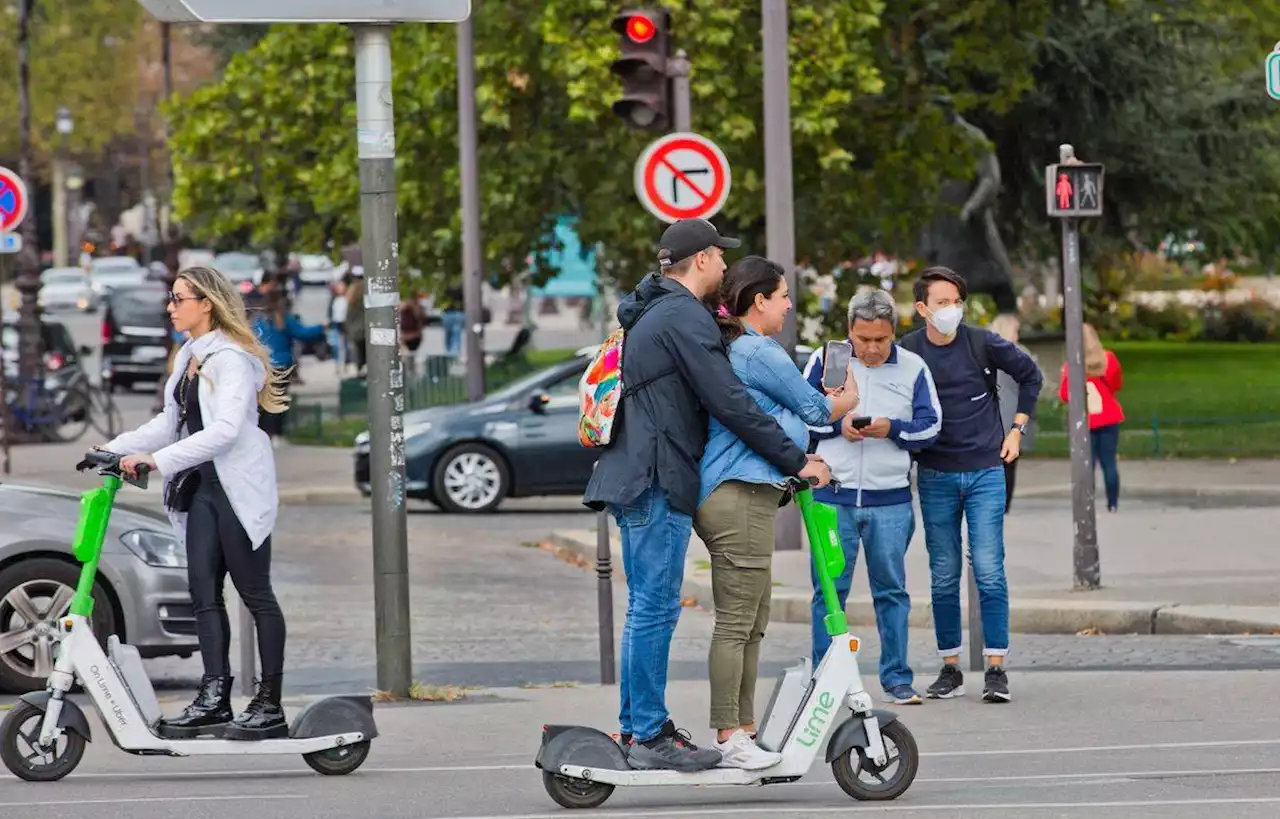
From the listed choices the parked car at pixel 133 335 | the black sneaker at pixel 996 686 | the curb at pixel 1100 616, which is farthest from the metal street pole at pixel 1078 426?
the parked car at pixel 133 335

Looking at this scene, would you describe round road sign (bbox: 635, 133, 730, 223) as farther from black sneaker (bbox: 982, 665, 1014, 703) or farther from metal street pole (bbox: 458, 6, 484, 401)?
metal street pole (bbox: 458, 6, 484, 401)

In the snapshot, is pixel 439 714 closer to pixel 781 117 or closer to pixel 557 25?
pixel 781 117

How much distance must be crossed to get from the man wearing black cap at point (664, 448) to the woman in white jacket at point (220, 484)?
149cm

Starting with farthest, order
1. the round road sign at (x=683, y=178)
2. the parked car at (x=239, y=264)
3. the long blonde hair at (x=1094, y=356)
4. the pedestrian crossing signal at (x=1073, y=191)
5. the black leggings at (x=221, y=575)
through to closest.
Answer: the parked car at (x=239, y=264) < the long blonde hair at (x=1094, y=356) < the round road sign at (x=683, y=178) < the pedestrian crossing signal at (x=1073, y=191) < the black leggings at (x=221, y=575)

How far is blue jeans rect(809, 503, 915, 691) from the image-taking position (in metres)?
9.93

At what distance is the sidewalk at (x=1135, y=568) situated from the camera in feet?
42.9

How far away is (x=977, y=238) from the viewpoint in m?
37.6

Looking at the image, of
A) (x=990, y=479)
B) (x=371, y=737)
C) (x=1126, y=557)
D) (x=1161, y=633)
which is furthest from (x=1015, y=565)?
(x=371, y=737)

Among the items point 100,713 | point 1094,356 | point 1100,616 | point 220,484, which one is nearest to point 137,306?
point 1094,356

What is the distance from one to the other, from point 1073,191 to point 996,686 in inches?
160

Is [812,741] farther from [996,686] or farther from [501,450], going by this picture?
[501,450]

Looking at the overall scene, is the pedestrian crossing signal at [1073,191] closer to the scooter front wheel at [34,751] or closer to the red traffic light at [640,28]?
the red traffic light at [640,28]

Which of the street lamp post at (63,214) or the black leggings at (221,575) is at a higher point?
the street lamp post at (63,214)

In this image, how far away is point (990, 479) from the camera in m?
10.2
